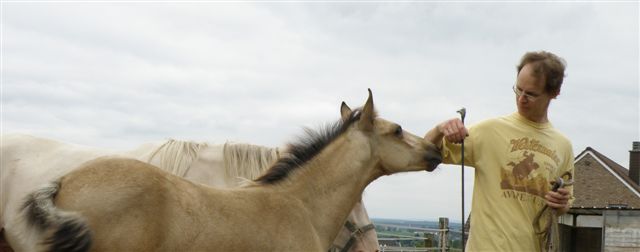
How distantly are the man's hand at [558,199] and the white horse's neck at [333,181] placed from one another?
1.33m

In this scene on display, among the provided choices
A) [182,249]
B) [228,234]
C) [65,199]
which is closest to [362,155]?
[228,234]

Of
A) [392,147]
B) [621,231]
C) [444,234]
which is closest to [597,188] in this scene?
[444,234]

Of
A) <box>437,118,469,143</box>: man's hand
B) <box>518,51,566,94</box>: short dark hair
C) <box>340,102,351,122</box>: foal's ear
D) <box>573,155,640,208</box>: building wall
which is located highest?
<box>518,51,566,94</box>: short dark hair

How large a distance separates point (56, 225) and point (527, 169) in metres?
2.93

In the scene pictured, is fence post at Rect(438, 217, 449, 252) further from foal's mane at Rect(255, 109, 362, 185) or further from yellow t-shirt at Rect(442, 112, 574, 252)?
yellow t-shirt at Rect(442, 112, 574, 252)

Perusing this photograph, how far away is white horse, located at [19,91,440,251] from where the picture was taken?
364 centimetres

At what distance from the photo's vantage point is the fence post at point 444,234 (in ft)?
51.4

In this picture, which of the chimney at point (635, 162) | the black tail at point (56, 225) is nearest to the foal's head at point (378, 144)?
the black tail at point (56, 225)

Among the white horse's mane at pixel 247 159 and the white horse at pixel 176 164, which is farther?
the white horse's mane at pixel 247 159

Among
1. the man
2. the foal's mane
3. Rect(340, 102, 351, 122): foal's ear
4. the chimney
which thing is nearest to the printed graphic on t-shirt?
the man

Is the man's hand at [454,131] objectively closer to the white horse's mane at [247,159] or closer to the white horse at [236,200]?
the white horse at [236,200]

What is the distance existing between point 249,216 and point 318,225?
74 centimetres

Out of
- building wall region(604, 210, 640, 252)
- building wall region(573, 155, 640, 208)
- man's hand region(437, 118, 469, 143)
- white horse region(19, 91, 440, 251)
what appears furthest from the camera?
building wall region(573, 155, 640, 208)

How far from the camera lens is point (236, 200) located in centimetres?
429
